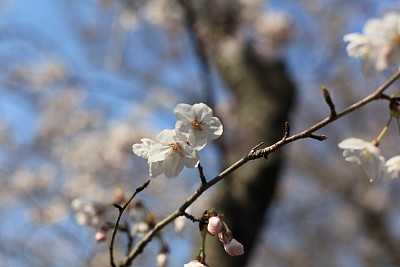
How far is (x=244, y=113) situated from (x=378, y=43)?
287 cm

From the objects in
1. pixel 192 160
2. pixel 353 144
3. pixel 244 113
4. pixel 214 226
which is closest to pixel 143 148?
pixel 192 160

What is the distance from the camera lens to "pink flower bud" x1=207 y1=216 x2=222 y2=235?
0.92 meters

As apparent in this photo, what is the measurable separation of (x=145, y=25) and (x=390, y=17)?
17.8 ft

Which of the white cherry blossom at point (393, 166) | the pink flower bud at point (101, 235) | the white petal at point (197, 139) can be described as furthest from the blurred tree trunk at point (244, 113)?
the white petal at point (197, 139)

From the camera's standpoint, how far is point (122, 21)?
4840 millimetres

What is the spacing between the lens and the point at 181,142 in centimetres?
97

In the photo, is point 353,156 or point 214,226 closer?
point 214,226

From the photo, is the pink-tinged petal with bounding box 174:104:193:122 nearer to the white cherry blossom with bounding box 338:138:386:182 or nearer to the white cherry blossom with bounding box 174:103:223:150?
the white cherry blossom with bounding box 174:103:223:150

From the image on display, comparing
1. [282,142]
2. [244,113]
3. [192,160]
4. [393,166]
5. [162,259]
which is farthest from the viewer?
[244,113]

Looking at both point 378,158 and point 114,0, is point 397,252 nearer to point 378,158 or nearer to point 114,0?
point 114,0

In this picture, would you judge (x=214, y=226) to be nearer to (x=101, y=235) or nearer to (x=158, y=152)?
(x=158, y=152)

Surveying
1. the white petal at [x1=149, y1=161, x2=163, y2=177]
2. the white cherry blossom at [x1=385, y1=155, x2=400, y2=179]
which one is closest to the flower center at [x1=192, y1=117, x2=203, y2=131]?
the white petal at [x1=149, y1=161, x2=163, y2=177]

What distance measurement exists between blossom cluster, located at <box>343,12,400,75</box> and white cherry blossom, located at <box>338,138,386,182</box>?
0.25 m

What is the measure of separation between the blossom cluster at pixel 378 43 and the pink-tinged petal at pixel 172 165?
536 millimetres
